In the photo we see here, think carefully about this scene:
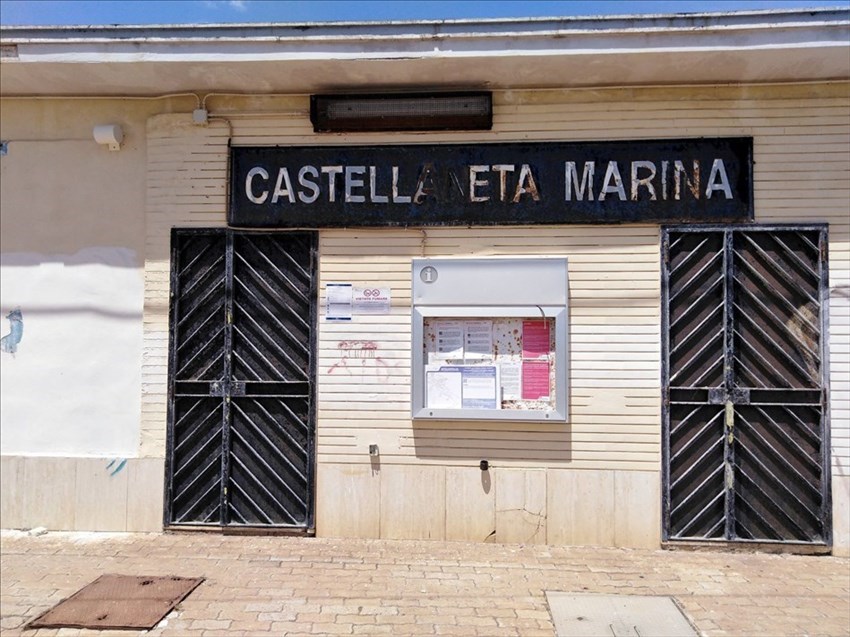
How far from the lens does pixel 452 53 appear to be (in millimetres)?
5371

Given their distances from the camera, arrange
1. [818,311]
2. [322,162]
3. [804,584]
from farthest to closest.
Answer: [322,162]
[818,311]
[804,584]

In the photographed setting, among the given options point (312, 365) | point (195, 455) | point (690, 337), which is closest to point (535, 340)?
point (690, 337)

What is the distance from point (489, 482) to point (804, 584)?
243 centimetres

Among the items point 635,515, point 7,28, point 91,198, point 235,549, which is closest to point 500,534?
point 635,515

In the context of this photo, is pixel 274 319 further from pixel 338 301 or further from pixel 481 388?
pixel 481 388

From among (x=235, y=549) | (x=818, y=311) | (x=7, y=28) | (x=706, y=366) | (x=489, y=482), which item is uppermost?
(x=7, y=28)

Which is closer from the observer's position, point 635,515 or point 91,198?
point 635,515

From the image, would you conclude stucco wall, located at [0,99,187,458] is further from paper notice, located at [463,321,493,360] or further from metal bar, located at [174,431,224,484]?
paper notice, located at [463,321,493,360]

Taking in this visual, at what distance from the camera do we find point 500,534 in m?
5.78

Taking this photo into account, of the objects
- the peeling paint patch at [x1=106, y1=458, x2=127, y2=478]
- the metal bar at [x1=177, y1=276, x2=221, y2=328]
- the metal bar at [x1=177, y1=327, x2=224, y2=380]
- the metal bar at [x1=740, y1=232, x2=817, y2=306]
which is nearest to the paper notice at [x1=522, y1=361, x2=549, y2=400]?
the metal bar at [x1=740, y1=232, x2=817, y2=306]

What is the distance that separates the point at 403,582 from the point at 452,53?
4038mm

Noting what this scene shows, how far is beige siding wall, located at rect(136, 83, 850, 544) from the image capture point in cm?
568

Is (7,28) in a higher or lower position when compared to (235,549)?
higher

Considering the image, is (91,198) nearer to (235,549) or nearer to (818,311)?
(235,549)
